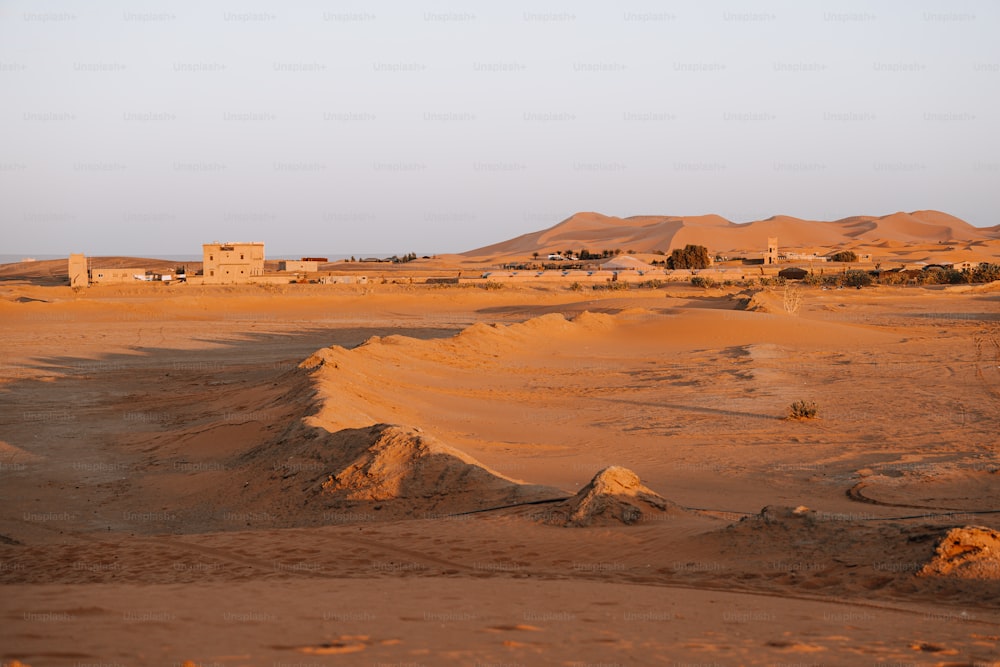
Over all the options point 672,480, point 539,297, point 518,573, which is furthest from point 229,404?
point 539,297

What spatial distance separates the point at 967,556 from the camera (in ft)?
22.8

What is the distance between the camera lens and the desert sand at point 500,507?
538 centimetres

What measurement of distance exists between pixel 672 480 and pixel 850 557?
4.42 meters

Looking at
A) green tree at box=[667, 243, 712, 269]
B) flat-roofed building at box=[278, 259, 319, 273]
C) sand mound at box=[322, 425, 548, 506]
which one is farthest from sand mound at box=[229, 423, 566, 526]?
green tree at box=[667, 243, 712, 269]

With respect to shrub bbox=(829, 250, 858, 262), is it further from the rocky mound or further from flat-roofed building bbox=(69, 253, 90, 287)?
the rocky mound

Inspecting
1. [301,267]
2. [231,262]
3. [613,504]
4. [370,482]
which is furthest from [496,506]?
[301,267]

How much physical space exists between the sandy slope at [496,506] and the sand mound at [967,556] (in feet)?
0.07

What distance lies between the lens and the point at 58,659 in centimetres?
453

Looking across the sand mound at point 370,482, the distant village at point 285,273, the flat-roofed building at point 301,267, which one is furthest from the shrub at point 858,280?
the sand mound at point 370,482

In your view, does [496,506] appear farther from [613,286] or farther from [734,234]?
[734,234]

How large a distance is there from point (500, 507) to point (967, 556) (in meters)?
4.20

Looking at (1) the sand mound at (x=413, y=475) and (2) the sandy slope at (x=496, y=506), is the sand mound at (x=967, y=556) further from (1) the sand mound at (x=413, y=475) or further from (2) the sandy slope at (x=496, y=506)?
(1) the sand mound at (x=413, y=475)

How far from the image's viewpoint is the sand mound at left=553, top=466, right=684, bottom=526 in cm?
866

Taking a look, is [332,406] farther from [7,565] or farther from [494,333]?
[494,333]
